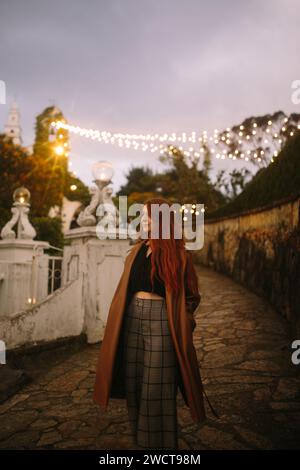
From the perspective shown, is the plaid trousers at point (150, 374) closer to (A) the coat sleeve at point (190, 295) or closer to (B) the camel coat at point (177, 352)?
(B) the camel coat at point (177, 352)

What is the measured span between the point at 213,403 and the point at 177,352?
1.54m

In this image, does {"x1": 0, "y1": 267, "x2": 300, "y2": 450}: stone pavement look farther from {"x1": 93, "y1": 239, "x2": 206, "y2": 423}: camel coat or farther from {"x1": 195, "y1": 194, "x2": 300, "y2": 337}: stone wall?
{"x1": 195, "y1": 194, "x2": 300, "y2": 337}: stone wall

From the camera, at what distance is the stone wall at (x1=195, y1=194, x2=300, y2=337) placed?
264 inches

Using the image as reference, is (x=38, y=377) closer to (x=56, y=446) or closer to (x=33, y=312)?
(x=33, y=312)

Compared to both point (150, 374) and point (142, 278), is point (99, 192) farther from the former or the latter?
point (150, 374)

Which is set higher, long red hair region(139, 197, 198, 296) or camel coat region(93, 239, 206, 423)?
long red hair region(139, 197, 198, 296)

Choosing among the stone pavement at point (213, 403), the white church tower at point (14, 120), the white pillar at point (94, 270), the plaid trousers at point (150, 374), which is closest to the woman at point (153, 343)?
the plaid trousers at point (150, 374)

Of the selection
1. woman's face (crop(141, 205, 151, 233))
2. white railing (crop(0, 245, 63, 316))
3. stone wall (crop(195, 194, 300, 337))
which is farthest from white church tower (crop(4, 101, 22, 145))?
woman's face (crop(141, 205, 151, 233))

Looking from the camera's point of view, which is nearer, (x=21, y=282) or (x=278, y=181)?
(x=21, y=282)

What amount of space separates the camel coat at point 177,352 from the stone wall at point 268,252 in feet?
10.9

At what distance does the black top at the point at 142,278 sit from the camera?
285cm

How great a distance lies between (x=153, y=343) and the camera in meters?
2.73

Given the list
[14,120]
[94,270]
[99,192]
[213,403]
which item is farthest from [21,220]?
[14,120]
